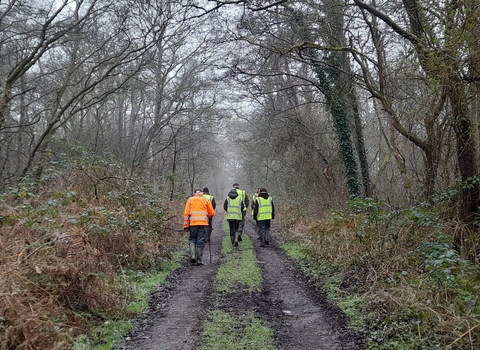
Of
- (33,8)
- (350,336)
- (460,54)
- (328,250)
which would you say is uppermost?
(33,8)

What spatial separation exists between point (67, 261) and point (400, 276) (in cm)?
522

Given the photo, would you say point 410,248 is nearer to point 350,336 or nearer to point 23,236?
point 350,336

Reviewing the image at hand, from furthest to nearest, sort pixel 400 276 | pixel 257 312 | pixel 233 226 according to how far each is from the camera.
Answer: pixel 233 226 → pixel 257 312 → pixel 400 276

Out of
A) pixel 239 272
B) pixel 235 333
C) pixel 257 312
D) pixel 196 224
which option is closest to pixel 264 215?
pixel 196 224

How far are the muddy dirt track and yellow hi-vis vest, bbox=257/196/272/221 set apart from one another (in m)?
3.75

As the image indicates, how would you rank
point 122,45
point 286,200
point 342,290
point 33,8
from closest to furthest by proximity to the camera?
point 342,290, point 33,8, point 122,45, point 286,200

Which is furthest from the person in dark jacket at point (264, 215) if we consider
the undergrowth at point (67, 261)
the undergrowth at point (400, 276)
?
the undergrowth at point (67, 261)

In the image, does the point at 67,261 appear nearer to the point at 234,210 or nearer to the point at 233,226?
the point at 234,210

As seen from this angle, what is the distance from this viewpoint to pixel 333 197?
53.5ft

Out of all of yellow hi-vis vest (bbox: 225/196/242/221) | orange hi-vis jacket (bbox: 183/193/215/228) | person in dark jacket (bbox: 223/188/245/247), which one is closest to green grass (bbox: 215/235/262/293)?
person in dark jacket (bbox: 223/188/245/247)

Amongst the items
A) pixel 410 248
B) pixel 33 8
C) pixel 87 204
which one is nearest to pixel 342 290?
pixel 410 248

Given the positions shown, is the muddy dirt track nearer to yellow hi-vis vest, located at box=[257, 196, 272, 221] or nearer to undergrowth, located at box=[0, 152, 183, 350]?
undergrowth, located at box=[0, 152, 183, 350]

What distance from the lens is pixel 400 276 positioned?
6.39 metres

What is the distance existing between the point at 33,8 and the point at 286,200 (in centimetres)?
1423
